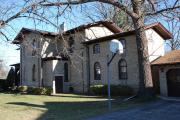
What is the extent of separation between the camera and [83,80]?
110ft

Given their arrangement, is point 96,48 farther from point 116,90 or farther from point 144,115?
point 144,115

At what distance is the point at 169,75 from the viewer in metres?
24.7

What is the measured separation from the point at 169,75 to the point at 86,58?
1143 centimetres

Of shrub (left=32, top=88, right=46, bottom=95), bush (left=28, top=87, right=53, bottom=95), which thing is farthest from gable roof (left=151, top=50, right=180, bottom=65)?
shrub (left=32, top=88, right=46, bottom=95)

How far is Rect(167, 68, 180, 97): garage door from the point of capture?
24105mm

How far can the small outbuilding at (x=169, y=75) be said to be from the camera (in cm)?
2400

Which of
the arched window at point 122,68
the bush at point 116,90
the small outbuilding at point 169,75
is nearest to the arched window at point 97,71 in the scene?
the bush at point 116,90

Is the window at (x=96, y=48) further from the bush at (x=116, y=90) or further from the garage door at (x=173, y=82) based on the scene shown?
the garage door at (x=173, y=82)

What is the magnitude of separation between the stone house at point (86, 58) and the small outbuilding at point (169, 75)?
2.80 metres

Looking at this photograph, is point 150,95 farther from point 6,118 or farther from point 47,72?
point 47,72

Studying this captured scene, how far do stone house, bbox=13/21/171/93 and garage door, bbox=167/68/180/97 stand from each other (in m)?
3.63

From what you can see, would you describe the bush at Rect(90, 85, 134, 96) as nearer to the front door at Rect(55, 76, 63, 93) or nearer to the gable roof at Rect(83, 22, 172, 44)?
the gable roof at Rect(83, 22, 172, 44)

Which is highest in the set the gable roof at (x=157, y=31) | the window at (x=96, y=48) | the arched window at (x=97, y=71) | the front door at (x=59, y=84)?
the gable roof at (x=157, y=31)

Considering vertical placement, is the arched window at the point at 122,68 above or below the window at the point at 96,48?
below
